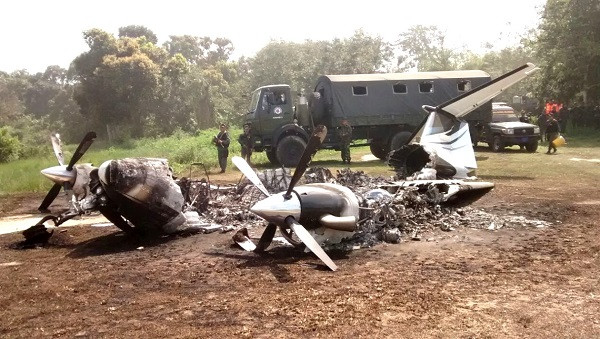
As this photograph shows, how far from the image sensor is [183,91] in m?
48.0

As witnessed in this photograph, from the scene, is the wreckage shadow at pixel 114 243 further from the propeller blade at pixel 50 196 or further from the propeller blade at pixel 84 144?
the propeller blade at pixel 50 196

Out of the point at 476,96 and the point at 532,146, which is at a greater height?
the point at 476,96

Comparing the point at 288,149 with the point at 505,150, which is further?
the point at 505,150

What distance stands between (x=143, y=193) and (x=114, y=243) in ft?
4.35

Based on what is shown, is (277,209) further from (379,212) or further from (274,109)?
(274,109)

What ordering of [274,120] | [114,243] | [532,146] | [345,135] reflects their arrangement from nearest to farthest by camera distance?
[114,243], [274,120], [345,135], [532,146]

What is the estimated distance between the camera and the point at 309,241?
312 inches

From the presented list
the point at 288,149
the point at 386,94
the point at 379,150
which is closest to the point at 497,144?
the point at 379,150

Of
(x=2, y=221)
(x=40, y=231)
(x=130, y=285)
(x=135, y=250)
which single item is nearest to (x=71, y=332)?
(x=130, y=285)

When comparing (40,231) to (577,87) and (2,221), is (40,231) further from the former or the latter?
(577,87)

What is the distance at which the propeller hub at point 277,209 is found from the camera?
8344 millimetres

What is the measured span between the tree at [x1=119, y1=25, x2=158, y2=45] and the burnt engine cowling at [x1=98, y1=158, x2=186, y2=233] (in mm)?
56332

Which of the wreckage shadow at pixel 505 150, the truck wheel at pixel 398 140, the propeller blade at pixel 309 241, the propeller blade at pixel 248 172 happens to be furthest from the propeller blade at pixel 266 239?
the wreckage shadow at pixel 505 150

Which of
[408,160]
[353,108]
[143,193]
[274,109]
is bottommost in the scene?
[408,160]
